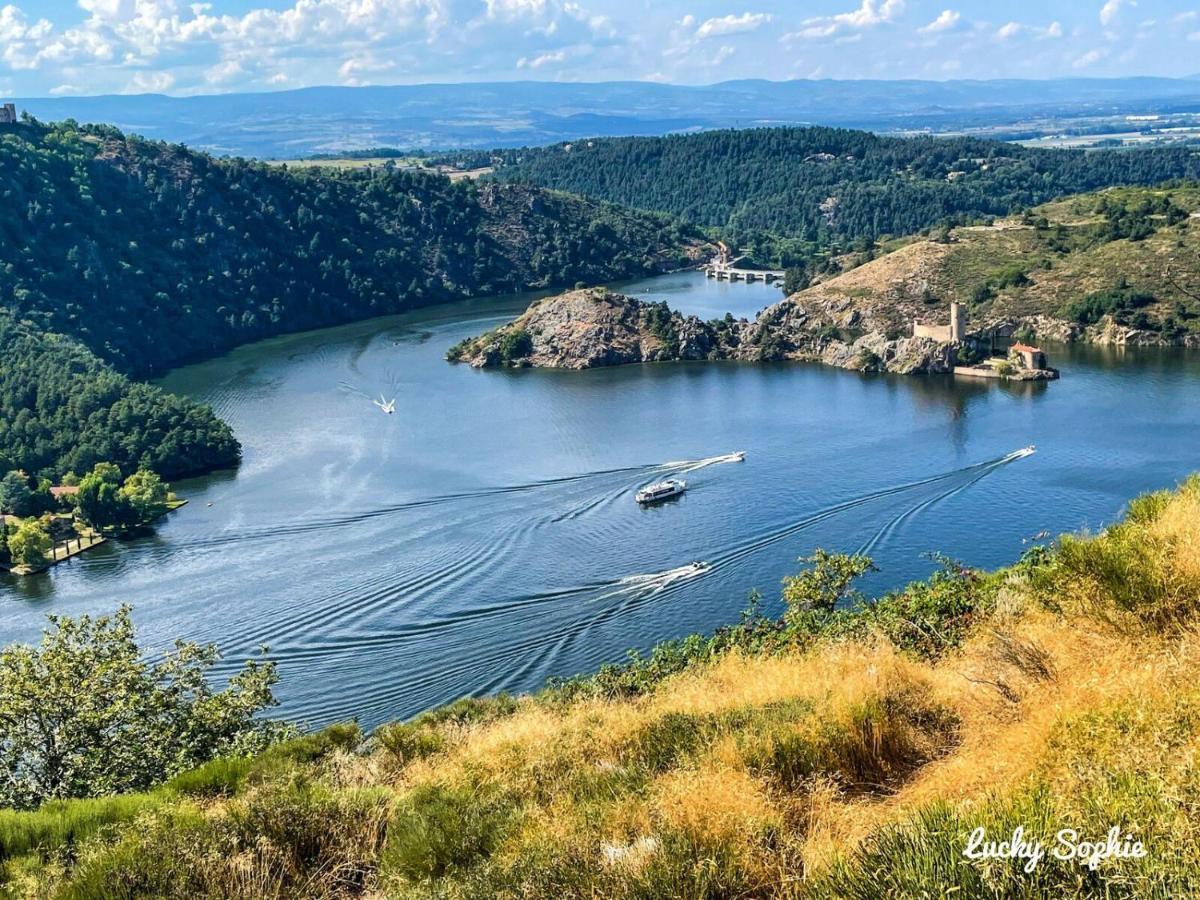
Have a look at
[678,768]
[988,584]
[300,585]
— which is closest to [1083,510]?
[988,584]

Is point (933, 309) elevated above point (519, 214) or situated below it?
below

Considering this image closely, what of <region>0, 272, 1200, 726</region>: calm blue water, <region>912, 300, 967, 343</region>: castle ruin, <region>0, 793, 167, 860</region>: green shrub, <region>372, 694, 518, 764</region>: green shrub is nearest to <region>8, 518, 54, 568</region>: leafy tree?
<region>0, 272, 1200, 726</region>: calm blue water

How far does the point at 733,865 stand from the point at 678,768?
235 cm

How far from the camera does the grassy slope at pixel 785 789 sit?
528 cm

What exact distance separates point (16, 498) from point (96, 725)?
985 inches

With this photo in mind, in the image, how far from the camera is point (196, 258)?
72000 mm

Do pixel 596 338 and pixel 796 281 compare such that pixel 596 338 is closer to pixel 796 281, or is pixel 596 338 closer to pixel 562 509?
pixel 796 281

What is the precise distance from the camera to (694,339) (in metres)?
58.2

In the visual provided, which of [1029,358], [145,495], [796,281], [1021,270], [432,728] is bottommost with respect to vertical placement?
[145,495]

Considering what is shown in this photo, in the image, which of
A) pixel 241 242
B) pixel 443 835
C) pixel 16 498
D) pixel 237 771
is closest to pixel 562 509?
pixel 16 498

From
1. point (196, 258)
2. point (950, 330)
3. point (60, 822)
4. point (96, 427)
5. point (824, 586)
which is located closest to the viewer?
point (60, 822)

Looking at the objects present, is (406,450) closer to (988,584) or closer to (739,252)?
(988,584)

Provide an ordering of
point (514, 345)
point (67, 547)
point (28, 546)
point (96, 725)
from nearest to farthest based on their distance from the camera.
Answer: point (96, 725) → point (28, 546) → point (67, 547) → point (514, 345)

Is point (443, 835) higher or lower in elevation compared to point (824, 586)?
higher
